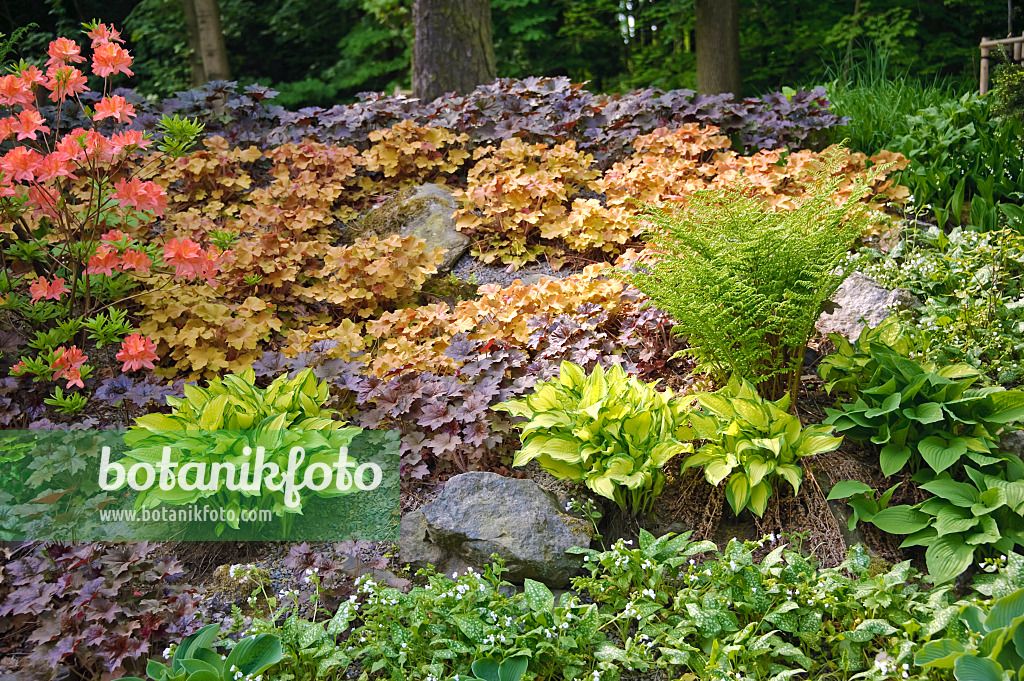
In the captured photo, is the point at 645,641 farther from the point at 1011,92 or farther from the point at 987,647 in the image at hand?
the point at 1011,92

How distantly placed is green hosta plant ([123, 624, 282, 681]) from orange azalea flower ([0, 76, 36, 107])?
2.20m

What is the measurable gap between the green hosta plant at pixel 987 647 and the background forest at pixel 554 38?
29.0ft

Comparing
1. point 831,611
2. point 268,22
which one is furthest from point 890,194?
point 268,22

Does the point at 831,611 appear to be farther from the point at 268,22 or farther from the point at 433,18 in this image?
the point at 268,22

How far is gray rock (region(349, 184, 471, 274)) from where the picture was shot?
4461mm

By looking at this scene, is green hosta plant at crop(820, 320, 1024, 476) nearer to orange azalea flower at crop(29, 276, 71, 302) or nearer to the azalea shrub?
the azalea shrub

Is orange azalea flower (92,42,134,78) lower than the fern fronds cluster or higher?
higher

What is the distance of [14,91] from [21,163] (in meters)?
0.30

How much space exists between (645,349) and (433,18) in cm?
401

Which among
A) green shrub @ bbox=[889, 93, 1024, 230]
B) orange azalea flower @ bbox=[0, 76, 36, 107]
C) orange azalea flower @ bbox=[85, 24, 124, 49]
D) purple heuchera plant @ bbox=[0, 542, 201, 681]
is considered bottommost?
purple heuchera plant @ bbox=[0, 542, 201, 681]

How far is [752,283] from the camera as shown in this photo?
275 cm

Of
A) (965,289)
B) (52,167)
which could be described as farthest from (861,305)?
(52,167)

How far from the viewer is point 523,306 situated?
3.57 meters

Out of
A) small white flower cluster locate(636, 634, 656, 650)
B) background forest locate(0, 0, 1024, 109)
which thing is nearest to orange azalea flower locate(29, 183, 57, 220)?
small white flower cluster locate(636, 634, 656, 650)
